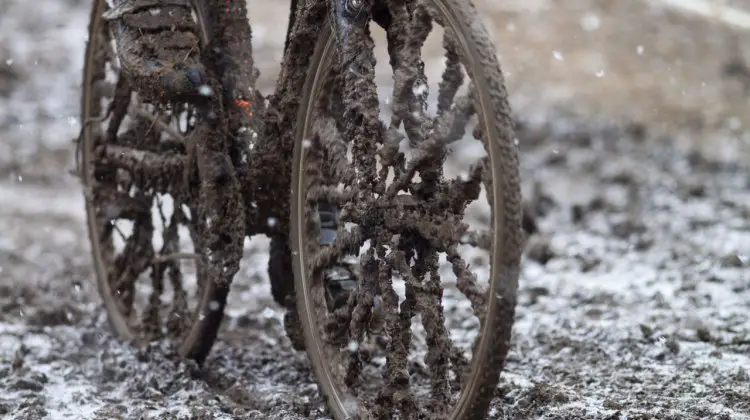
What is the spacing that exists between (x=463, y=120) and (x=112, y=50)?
2178 millimetres

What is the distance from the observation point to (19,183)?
8.49m

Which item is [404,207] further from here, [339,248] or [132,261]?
[132,261]

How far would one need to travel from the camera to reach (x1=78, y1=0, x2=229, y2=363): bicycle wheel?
12.7 ft

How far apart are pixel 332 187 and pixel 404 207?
1.55 ft

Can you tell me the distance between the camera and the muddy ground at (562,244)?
150 inches

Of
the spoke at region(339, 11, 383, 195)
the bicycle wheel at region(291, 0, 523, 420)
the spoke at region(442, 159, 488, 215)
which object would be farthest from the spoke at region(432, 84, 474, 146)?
the spoke at region(339, 11, 383, 195)

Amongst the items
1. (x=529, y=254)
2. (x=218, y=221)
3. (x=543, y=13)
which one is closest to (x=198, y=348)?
(x=218, y=221)

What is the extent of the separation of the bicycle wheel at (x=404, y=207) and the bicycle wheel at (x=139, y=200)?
1.92ft

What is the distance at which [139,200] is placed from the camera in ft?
13.9

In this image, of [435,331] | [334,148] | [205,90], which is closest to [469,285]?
[435,331]

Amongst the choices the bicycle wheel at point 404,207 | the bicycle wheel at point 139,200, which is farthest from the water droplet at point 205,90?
the bicycle wheel at point 404,207

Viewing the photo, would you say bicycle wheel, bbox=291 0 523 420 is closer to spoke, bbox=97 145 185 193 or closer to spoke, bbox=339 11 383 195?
spoke, bbox=339 11 383 195

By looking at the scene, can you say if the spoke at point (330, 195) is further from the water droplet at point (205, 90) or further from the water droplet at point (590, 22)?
the water droplet at point (590, 22)

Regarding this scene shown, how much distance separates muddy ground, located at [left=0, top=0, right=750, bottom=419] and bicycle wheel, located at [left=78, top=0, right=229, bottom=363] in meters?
0.15
